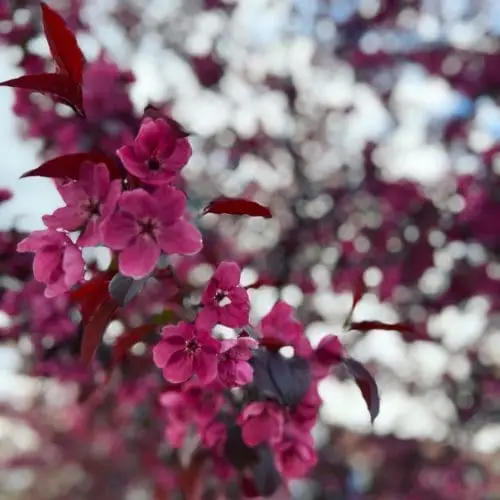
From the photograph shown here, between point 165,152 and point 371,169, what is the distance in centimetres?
206

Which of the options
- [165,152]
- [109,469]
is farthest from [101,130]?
[109,469]

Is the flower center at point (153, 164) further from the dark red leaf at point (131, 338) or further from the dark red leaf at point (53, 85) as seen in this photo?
the dark red leaf at point (131, 338)

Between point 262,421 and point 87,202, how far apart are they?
380 millimetres

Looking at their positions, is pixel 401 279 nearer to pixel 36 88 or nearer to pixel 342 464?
pixel 342 464

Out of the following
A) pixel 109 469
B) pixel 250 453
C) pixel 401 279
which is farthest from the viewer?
pixel 109 469

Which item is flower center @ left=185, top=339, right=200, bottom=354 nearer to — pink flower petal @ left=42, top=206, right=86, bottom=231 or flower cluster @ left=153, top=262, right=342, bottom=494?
flower cluster @ left=153, top=262, right=342, bottom=494

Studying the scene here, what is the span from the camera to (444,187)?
254 centimetres

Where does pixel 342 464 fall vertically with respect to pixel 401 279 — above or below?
below

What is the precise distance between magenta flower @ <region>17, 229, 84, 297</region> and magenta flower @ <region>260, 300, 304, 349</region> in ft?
0.90

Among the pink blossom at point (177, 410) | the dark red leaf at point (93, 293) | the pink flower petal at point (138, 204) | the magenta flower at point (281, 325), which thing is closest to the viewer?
the pink flower petal at point (138, 204)

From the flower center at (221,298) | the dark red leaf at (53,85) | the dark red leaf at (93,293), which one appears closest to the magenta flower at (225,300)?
the flower center at (221,298)

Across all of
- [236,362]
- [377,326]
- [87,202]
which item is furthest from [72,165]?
[377,326]

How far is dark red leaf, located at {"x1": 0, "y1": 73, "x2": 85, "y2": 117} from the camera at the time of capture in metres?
0.68

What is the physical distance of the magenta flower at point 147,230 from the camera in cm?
67
